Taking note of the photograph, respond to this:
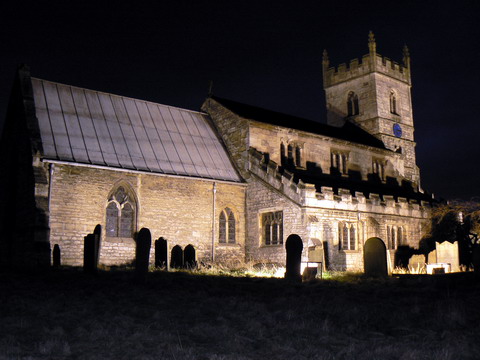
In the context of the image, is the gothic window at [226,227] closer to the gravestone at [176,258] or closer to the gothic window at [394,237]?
the gravestone at [176,258]

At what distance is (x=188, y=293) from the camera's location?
12.3m

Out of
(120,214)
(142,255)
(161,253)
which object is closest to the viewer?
(142,255)

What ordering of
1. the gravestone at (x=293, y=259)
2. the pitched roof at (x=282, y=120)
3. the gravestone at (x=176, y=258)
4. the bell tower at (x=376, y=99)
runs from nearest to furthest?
the gravestone at (x=293, y=259), the gravestone at (x=176, y=258), the pitched roof at (x=282, y=120), the bell tower at (x=376, y=99)

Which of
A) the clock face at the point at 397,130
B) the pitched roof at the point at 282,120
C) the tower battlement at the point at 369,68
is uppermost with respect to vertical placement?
the tower battlement at the point at 369,68

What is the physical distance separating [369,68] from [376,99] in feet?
9.55

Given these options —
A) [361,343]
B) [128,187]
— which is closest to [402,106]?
[128,187]

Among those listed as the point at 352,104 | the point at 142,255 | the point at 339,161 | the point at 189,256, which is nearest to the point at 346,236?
the point at 189,256

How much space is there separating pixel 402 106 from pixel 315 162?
17484 millimetres

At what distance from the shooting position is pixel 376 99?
42312mm

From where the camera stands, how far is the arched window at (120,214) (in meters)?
22.6

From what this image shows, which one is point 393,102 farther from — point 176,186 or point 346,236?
point 176,186

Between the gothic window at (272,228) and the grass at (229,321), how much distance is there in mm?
11044

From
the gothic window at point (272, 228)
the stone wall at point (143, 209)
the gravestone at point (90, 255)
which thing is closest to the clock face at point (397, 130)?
the stone wall at point (143, 209)

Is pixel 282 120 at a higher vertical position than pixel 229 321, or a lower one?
higher
